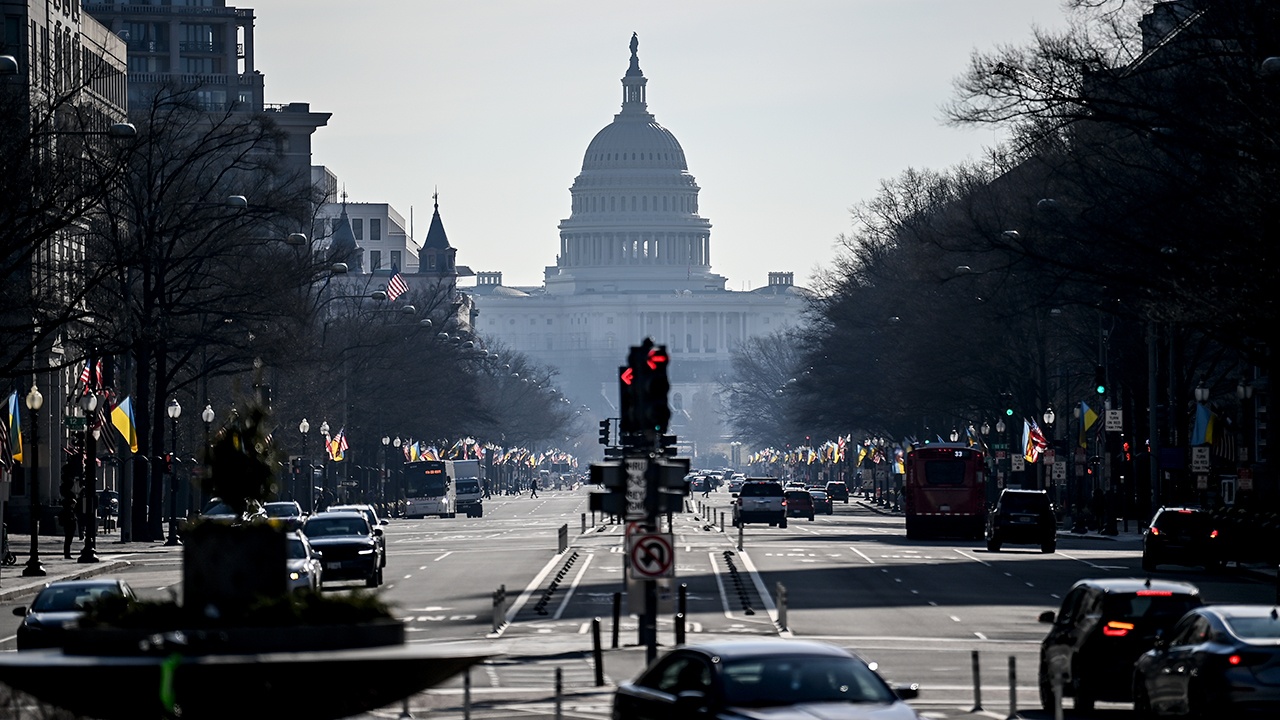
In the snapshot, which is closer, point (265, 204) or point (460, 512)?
point (265, 204)

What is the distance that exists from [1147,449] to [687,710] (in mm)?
71910

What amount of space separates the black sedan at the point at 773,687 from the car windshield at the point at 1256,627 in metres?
5.07

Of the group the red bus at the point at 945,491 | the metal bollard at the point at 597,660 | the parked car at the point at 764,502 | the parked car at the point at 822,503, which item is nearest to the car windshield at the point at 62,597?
the metal bollard at the point at 597,660

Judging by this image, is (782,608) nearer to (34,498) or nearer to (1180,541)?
(1180,541)

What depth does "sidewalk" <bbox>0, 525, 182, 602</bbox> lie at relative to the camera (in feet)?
167

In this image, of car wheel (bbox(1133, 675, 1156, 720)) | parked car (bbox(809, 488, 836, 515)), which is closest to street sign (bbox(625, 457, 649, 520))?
car wheel (bbox(1133, 675, 1156, 720))

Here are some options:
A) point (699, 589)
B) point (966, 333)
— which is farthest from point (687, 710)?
point (966, 333)

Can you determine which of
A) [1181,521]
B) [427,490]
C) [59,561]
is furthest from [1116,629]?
[427,490]

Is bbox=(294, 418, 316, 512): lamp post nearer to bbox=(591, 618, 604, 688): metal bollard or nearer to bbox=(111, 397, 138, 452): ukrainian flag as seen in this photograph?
bbox=(111, 397, 138, 452): ukrainian flag

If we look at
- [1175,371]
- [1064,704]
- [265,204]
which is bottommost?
[1064,704]

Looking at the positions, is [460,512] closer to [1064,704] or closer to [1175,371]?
[1175,371]

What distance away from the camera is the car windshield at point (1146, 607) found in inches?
1036

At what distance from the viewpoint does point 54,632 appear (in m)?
30.0

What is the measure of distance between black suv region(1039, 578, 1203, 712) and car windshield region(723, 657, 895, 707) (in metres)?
8.14
